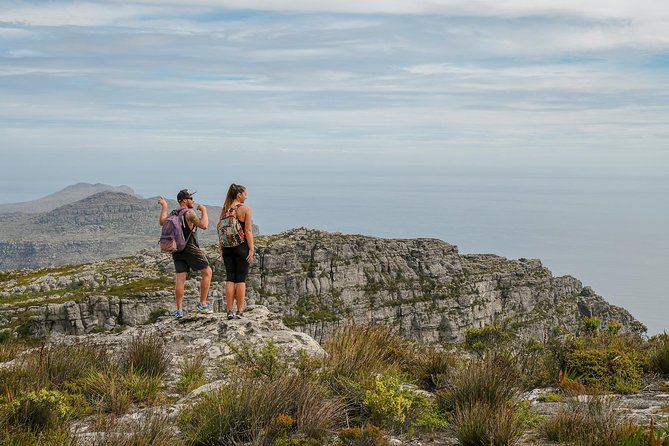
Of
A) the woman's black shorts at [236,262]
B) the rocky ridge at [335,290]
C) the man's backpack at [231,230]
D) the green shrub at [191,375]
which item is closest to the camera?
the green shrub at [191,375]

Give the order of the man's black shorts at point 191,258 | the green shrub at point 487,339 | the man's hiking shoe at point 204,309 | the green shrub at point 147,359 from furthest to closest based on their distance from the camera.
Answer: the man's hiking shoe at point 204,309, the man's black shorts at point 191,258, the green shrub at point 487,339, the green shrub at point 147,359

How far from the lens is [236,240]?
513 inches

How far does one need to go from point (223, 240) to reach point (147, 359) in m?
3.87

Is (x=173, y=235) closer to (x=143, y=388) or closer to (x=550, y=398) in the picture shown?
(x=143, y=388)

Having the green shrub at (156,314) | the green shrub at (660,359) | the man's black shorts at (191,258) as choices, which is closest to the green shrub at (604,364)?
the green shrub at (660,359)

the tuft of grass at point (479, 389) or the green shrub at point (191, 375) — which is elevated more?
the tuft of grass at point (479, 389)

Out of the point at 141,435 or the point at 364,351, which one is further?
the point at 364,351

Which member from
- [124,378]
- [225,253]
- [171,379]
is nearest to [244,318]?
[225,253]

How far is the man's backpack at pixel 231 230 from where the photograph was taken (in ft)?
42.4

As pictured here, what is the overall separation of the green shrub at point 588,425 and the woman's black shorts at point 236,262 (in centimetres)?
763

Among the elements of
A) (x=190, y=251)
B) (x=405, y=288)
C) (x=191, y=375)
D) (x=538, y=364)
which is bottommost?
(x=405, y=288)

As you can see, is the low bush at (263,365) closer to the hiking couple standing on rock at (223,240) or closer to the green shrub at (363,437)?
the green shrub at (363,437)

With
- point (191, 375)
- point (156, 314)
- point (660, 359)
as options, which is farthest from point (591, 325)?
point (156, 314)

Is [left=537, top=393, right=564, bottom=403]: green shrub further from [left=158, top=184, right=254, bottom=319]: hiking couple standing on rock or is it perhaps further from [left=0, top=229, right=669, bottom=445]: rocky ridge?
[left=0, top=229, right=669, bottom=445]: rocky ridge
